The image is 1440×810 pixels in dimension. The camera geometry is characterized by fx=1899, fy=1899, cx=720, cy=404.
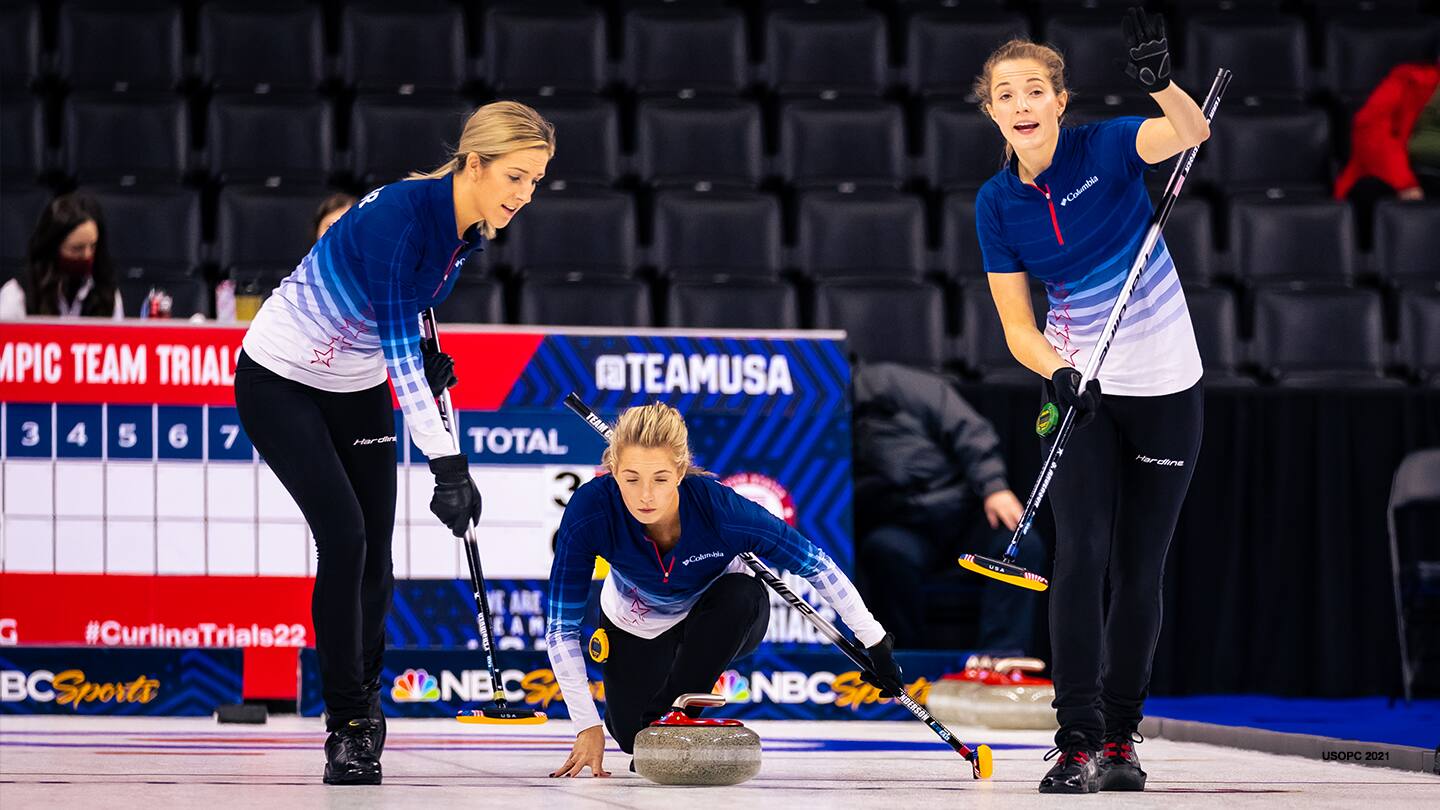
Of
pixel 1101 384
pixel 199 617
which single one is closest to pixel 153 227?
pixel 199 617

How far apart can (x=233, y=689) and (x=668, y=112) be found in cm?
328

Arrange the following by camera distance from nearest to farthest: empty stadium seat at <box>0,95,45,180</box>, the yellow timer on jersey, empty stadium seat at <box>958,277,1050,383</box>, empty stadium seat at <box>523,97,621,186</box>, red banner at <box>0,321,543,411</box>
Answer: the yellow timer on jersey < red banner at <box>0,321,543,411</box> < empty stadium seat at <box>958,277,1050,383</box> < empty stadium seat at <box>0,95,45,180</box> < empty stadium seat at <box>523,97,621,186</box>

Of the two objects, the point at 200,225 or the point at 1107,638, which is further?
the point at 200,225

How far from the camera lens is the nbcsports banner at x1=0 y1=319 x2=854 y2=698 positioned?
5902 millimetres

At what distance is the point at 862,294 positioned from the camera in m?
7.23

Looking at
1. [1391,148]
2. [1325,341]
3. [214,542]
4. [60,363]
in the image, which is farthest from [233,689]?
[1391,148]

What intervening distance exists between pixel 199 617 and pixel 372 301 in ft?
9.24

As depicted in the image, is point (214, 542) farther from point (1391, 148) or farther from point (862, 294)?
point (1391, 148)

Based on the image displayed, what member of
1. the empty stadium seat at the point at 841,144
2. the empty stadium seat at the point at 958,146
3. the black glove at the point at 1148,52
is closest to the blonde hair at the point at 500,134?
the black glove at the point at 1148,52

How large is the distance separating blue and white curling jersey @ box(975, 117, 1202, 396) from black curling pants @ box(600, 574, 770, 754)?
0.88 m

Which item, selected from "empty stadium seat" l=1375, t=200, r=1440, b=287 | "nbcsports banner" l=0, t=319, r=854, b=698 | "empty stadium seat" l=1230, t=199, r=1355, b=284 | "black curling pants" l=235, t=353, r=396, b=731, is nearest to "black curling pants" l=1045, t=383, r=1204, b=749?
"black curling pants" l=235, t=353, r=396, b=731

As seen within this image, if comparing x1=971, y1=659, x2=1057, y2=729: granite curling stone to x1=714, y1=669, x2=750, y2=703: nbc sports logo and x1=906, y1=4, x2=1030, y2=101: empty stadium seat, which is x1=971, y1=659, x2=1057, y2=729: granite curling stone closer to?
x1=714, y1=669, x2=750, y2=703: nbc sports logo

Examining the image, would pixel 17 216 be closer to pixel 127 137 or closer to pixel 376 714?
pixel 127 137

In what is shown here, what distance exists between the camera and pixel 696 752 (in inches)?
140
